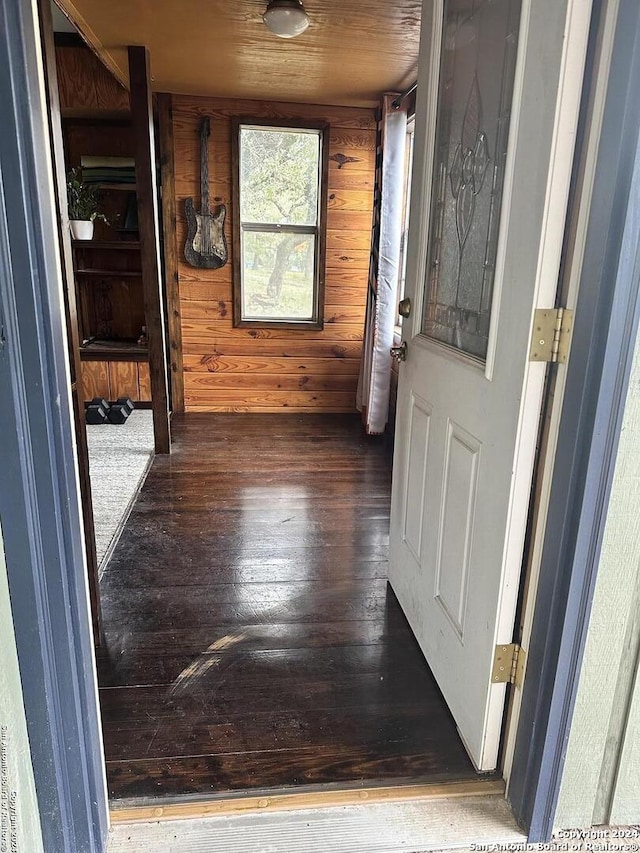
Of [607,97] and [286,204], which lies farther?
[286,204]

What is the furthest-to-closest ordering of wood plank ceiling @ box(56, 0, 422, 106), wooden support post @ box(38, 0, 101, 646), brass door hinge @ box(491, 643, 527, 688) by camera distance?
wood plank ceiling @ box(56, 0, 422, 106) → wooden support post @ box(38, 0, 101, 646) → brass door hinge @ box(491, 643, 527, 688)

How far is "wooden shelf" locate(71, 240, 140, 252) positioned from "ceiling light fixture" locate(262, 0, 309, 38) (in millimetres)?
2203

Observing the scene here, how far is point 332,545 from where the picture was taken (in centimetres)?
261

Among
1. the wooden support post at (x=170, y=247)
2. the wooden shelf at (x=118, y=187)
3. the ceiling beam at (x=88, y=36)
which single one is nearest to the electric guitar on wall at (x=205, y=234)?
the wooden support post at (x=170, y=247)

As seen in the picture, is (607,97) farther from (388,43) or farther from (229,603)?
(388,43)

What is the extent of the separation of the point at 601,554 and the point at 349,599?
1.20 meters

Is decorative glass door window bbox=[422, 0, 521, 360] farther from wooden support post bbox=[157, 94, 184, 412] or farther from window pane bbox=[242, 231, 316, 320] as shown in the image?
wooden support post bbox=[157, 94, 184, 412]

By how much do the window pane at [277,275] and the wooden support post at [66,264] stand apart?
9.64 feet

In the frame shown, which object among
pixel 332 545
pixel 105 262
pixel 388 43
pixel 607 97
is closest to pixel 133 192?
pixel 105 262

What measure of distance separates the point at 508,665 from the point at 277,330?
143 inches

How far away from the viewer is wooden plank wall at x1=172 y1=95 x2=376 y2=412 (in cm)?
428

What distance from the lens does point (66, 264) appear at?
64.4 inches

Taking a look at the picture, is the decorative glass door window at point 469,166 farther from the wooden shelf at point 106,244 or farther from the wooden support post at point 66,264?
the wooden shelf at point 106,244

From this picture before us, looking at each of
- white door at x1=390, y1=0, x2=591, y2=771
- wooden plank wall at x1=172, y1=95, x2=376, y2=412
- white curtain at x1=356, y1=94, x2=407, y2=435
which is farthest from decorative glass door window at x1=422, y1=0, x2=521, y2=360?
wooden plank wall at x1=172, y1=95, x2=376, y2=412
